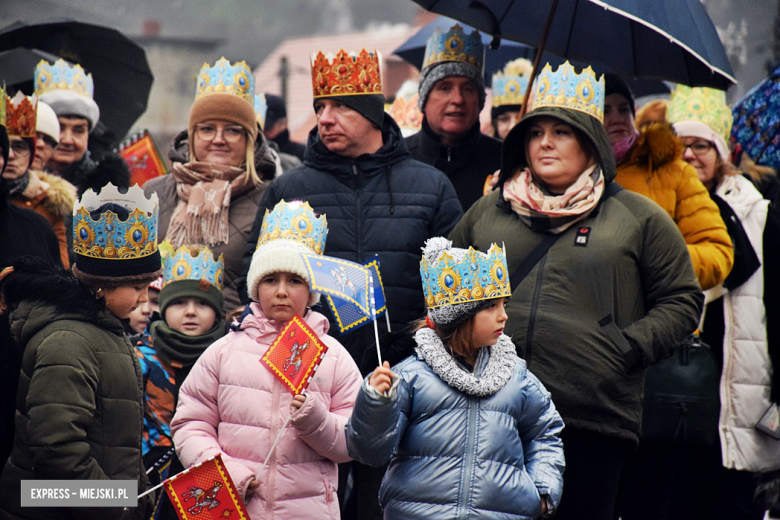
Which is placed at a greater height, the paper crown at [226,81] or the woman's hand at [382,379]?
the paper crown at [226,81]

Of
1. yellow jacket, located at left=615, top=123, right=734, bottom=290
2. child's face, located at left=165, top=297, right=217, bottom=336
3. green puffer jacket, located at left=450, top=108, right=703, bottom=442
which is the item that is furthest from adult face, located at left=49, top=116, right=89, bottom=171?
yellow jacket, located at left=615, top=123, right=734, bottom=290

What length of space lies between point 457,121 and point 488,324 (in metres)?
2.42

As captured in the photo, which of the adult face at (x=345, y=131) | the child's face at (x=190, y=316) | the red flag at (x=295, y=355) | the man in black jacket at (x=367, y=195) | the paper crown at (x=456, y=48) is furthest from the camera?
the paper crown at (x=456, y=48)

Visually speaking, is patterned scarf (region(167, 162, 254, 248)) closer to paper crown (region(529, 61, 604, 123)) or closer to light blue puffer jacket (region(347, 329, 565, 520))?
paper crown (region(529, 61, 604, 123))

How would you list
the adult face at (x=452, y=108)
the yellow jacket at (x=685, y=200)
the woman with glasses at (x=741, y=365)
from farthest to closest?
the adult face at (x=452, y=108)
the woman with glasses at (x=741, y=365)
the yellow jacket at (x=685, y=200)

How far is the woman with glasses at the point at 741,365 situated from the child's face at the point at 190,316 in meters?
2.85

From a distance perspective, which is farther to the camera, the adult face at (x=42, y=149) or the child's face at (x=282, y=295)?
the adult face at (x=42, y=149)

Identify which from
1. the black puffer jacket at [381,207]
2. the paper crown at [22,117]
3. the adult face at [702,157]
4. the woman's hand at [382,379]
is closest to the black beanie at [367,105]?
the black puffer jacket at [381,207]

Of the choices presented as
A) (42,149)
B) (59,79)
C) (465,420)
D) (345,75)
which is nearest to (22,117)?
(42,149)

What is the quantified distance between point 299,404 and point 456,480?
2.30 feet

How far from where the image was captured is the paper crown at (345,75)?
5.66 m

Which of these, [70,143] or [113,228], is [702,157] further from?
[70,143]

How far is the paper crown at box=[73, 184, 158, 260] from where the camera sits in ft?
14.6

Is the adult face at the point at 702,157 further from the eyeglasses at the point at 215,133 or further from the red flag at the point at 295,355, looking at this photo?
the red flag at the point at 295,355
